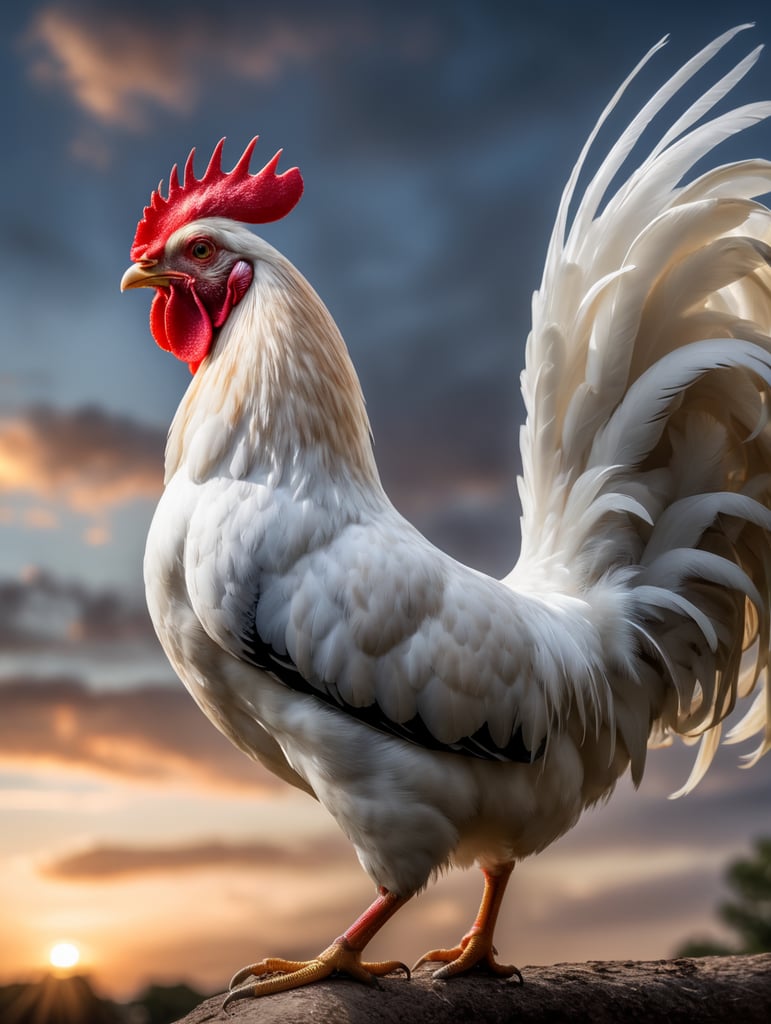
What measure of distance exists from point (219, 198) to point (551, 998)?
3302 mm

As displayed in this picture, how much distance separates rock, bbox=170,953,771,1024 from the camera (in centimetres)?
320

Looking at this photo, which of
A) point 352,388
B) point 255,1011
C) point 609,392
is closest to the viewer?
point 255,1011

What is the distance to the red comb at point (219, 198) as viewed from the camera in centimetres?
386

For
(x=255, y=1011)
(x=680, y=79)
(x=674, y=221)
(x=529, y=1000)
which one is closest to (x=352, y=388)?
(x=674, y=221)

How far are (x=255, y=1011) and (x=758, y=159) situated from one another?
3466 mm

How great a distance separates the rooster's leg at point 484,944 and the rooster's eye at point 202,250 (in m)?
2.58

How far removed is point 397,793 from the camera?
10.7 feet

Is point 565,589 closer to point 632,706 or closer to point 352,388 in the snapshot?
point 632,706

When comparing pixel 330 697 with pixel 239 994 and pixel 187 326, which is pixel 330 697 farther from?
pixel 187 326

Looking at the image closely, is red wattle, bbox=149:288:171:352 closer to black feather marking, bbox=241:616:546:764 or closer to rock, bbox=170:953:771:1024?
black feather marking, bbox=241:616:546:764

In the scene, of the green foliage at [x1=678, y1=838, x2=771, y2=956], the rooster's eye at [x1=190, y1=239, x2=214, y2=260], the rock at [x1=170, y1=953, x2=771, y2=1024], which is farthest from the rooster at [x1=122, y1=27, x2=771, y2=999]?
the green foliage at [x1=678, y1=838, x2=771, y2=956]

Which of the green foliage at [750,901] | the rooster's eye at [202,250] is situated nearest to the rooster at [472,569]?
the rooster's eye at [202,250]

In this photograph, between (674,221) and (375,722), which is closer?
(375,722)

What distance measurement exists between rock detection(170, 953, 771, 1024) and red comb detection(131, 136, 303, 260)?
104 inches
